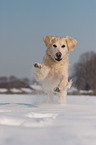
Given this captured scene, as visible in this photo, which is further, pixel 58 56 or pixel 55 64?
pixel 55 64

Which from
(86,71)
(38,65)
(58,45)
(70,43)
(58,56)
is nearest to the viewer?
(38,65)

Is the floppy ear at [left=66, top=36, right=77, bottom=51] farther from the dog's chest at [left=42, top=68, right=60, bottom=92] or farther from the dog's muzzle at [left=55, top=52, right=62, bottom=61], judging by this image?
the dog's chest at [left=42, top=68, right=60, bottom=92]

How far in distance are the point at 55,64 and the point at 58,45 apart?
54cm

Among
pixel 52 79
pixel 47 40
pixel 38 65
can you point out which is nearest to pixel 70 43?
pixel 47 40

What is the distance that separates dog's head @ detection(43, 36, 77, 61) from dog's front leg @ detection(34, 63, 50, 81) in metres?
0.40

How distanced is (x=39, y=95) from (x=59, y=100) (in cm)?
96

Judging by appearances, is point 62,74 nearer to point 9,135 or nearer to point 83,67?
point 9,135

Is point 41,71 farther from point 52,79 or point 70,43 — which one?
point 70,43

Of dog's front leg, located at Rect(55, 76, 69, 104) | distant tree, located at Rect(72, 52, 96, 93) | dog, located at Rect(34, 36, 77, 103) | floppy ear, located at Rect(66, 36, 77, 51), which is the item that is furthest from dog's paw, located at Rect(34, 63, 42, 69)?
distant tree, located at Rect(72, 52, 96, 93)

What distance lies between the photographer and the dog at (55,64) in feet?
22.6

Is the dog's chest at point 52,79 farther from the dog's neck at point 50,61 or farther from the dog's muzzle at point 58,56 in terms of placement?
the dog's muzzle at point 58,56

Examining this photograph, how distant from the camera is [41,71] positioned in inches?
265

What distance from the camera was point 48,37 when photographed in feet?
24.0

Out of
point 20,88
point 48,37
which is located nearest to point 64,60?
point 48,37
